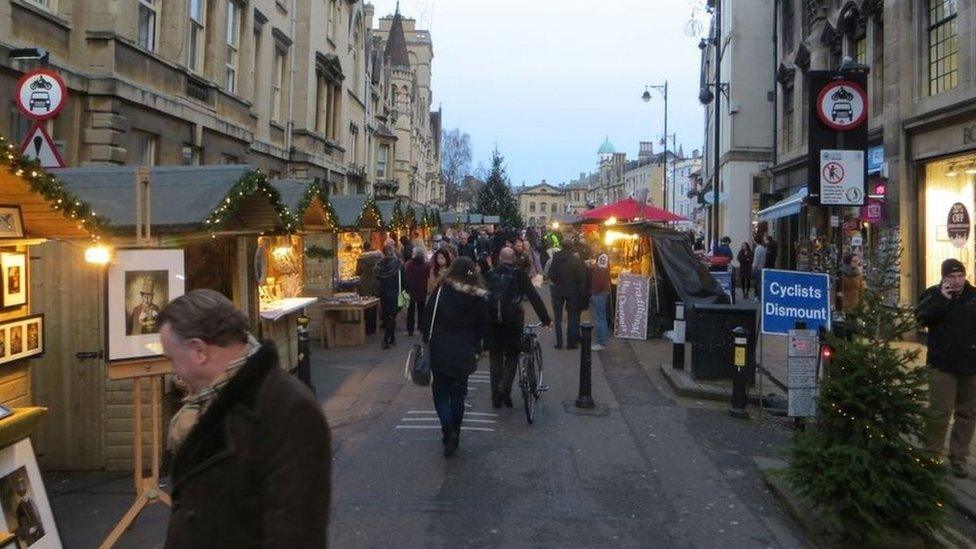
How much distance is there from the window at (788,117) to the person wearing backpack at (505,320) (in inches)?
815

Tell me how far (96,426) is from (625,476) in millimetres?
4698

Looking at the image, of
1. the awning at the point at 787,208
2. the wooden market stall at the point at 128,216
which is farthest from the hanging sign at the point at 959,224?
the wooden market stall at the point at 128,216

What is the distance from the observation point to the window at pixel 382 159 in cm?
4728

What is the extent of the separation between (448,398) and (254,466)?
5.19 meters

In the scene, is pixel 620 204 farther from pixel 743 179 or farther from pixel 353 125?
pixel 353 125

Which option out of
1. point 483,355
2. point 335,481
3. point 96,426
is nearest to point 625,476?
point 335,481

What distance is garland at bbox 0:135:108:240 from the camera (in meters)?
5.00

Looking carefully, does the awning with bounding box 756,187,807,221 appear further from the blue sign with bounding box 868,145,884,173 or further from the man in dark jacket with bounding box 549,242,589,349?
the man in dark jacket with bounding box 549,242,589,349

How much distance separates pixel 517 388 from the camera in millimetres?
10797

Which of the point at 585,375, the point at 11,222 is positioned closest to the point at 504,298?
the point at 585,375

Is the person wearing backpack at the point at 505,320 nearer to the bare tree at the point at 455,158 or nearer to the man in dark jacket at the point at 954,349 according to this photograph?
the man in dark jacket at the point at 954,349

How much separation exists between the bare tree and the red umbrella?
9053 cm

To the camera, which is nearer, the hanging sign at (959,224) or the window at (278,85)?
the hanging sign at (959,224)

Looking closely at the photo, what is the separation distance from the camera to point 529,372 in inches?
352
